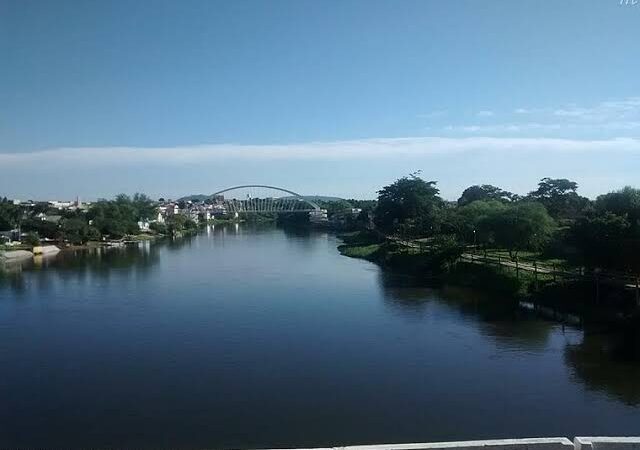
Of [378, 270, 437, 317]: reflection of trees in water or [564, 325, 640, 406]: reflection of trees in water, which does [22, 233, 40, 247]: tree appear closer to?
[378, 270, 437, 317]: reflection of trees in water

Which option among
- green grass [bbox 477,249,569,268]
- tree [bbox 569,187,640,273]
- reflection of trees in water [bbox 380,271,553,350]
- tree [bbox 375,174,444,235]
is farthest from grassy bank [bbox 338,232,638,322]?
tree [bbox 375,174,444,235]

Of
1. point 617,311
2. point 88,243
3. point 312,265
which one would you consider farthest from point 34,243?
point 617,311

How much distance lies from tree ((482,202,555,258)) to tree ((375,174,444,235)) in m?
14.5

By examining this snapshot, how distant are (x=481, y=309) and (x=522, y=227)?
4482mm

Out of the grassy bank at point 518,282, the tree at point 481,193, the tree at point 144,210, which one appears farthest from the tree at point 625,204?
the tree at point 144,210

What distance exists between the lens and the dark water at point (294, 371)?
7.39m

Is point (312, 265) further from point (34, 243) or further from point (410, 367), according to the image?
point (34, 243)

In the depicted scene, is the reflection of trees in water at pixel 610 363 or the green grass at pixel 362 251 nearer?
the reflection of trees in water at pixel 610 363

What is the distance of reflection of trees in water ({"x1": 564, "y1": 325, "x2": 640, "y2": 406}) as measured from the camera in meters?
8.73

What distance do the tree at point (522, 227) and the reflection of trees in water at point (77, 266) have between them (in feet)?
46.8

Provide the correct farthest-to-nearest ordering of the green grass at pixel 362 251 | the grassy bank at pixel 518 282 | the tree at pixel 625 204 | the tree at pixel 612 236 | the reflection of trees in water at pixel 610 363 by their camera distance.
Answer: the green grass at pixel 362 251 → the tree at pixel 625 204 → the grassy bank at pixel 518 282 → the tree at pixel 612 236 → the reflection of trees in water at pixel 610 363

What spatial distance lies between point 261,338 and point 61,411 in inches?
187

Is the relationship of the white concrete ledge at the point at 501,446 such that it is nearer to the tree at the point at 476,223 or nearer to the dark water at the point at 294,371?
the dark water at the point at 294,371

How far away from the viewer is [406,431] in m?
7.23
